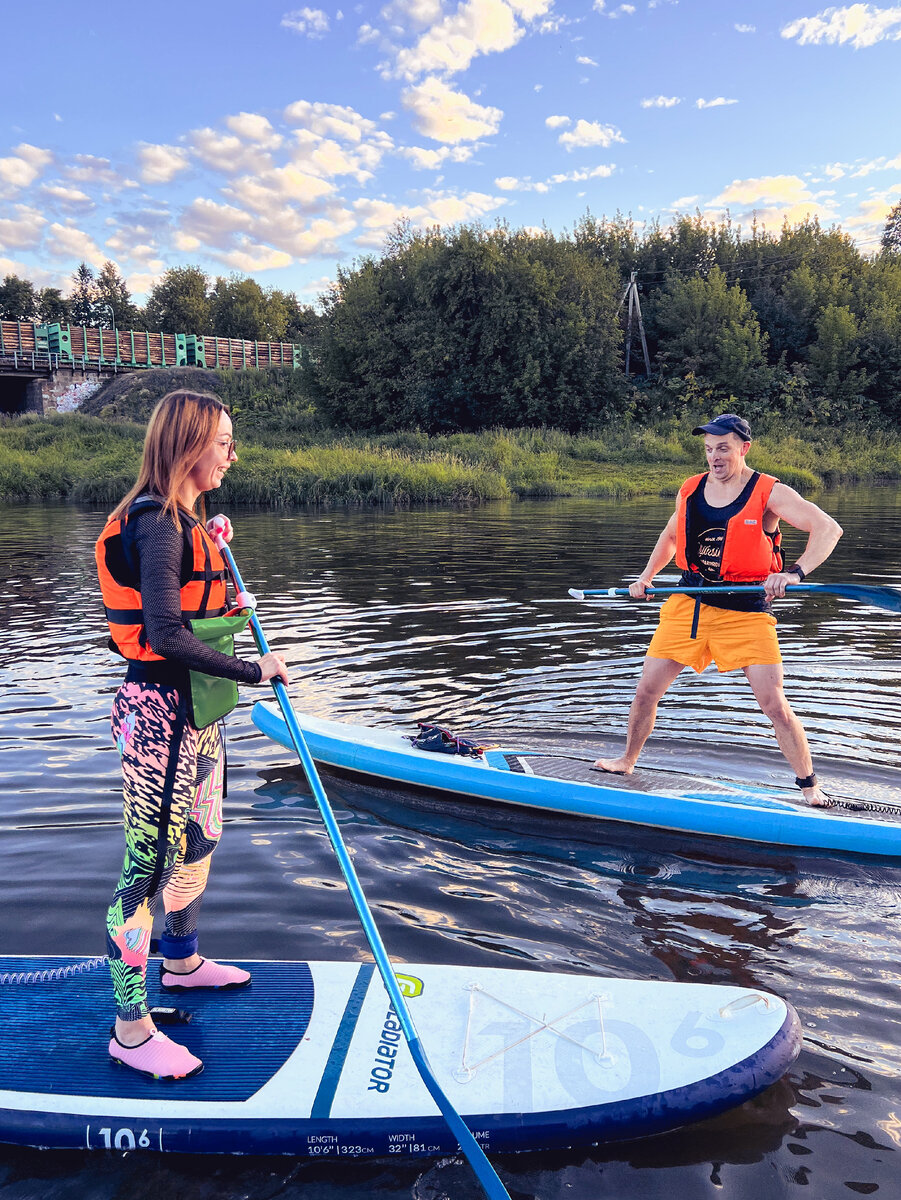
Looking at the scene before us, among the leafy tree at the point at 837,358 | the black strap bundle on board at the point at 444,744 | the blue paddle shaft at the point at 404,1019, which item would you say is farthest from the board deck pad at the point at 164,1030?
the leafy tree at the point at 837,358

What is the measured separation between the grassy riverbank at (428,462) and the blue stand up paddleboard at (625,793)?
21515 mm

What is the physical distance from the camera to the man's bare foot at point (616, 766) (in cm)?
499

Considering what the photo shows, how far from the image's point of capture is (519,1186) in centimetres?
226

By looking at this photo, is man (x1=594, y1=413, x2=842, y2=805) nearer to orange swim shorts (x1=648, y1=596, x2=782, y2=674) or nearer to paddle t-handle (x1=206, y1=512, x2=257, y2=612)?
orange swim shorts (x1=648, y1=596, x2=782, y2=674)

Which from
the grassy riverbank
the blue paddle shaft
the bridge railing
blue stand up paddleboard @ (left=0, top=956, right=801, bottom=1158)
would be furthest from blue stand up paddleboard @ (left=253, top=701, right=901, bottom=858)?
the bridge railing

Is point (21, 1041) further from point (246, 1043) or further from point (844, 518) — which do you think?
point (844, 518)

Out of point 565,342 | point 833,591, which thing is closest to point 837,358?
point 565,342

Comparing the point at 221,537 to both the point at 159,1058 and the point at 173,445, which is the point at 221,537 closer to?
the point at 173,445

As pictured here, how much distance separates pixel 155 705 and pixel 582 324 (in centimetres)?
3989

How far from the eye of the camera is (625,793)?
460 cm

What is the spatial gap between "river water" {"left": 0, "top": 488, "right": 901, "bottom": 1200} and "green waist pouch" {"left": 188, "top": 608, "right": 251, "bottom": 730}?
126 cm

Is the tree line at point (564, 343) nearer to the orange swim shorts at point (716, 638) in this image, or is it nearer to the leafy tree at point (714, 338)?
the leafy tree at point (714, 338)

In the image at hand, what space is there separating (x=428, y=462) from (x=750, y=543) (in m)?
24.7

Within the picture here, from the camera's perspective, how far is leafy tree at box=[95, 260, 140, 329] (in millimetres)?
82625
